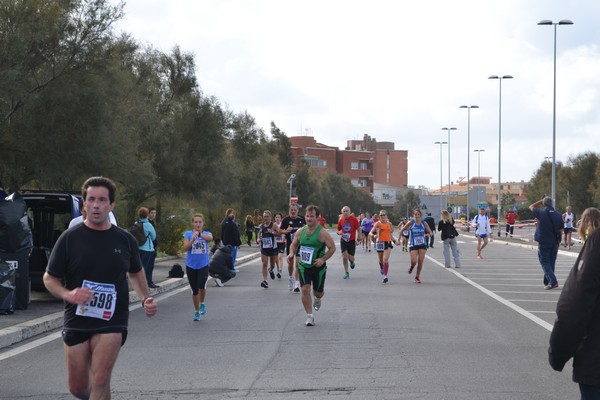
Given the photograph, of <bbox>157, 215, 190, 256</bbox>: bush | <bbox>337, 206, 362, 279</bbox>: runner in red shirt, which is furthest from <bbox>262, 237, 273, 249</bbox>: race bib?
<bbox>157, 215, 190, 256</bbox>: bush

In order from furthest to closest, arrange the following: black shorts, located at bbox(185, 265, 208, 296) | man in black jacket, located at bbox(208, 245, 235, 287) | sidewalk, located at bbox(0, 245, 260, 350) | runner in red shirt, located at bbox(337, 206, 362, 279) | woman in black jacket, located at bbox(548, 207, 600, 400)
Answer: runner in red shirt, located at bbox(337, 206, 362, 279), man in black jacket, located at bbox(208, 245, 235, 287), black shorts, located at bbox(185, 265, 208, 296), sidewalk, located at bbox(0, 245, 260, 350), woman in black jacket, located at bbox(548, 207, 600, 400)

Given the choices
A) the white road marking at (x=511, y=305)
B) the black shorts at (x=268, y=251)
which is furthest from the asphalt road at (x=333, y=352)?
the black shorts at (x=268, y=251)

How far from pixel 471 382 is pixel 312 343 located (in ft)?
10.1

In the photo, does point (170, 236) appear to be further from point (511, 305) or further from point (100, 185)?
point (100, 185)

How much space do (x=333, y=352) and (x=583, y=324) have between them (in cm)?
648

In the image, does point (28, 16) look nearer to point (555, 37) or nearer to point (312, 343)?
point (312, 343)

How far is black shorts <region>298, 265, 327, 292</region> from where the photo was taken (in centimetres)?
1370

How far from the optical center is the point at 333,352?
1077 centimetres

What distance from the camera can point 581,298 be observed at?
4.49 metres

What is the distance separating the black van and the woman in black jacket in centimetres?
1271

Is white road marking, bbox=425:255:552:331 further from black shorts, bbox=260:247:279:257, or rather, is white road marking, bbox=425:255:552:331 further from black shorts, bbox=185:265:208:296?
black shorts, bbox=185:265:208:296

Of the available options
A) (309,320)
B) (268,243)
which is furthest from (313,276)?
(268,243)

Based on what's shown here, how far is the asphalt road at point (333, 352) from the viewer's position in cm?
857

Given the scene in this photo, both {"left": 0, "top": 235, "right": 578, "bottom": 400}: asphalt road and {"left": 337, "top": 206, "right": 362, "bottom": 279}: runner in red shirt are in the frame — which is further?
{"left": 337, "top": 206, "right": 362, "bottom": 279}: runner in red shirt
